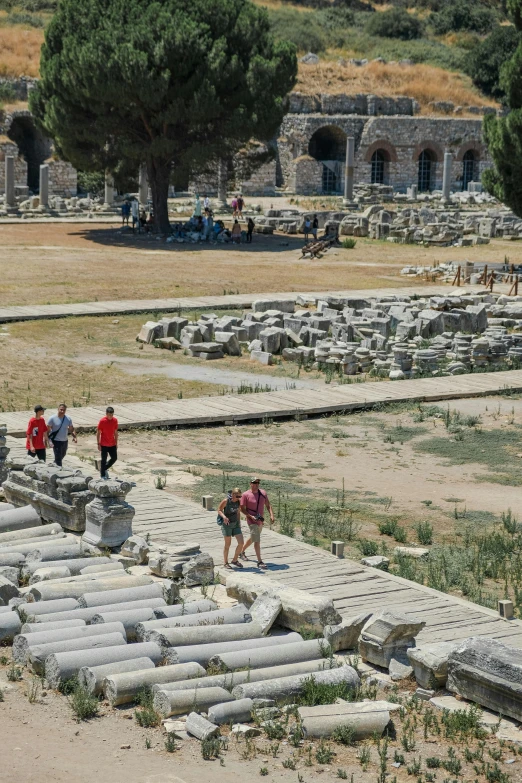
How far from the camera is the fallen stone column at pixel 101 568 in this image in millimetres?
12562

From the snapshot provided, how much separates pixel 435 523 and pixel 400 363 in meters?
9.76

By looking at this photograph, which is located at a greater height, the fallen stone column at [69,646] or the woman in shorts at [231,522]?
the woman in shorts at [231,522]

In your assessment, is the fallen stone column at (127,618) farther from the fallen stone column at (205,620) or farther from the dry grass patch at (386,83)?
the dry grass patch at (386,83)

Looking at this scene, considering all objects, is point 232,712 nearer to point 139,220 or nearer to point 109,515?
point 109,515

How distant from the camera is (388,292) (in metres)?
34.0

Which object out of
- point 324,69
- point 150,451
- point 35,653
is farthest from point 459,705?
point 324,69

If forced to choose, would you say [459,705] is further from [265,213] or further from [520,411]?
[265,213]

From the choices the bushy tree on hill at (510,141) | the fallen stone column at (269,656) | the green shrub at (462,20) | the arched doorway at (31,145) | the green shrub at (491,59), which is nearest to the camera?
the fallen stone column at (269,656)

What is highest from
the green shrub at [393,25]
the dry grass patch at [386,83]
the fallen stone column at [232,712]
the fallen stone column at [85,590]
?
the green shrub at [393,25]

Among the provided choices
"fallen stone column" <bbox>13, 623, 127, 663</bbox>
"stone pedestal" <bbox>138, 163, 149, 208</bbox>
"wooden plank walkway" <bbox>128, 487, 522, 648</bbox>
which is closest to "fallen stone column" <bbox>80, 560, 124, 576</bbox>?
"wooden plank walkway" <bbox>128, 487, 522, 648</bbox>

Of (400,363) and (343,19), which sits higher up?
(343,19)

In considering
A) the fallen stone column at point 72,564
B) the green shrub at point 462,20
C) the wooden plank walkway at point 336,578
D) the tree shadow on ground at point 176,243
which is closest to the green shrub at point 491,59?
the green shrub at point 462,20

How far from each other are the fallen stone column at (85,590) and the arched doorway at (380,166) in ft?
193

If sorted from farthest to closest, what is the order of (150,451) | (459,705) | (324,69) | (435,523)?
(324,69), (150,451), (435,523), (459,705)
